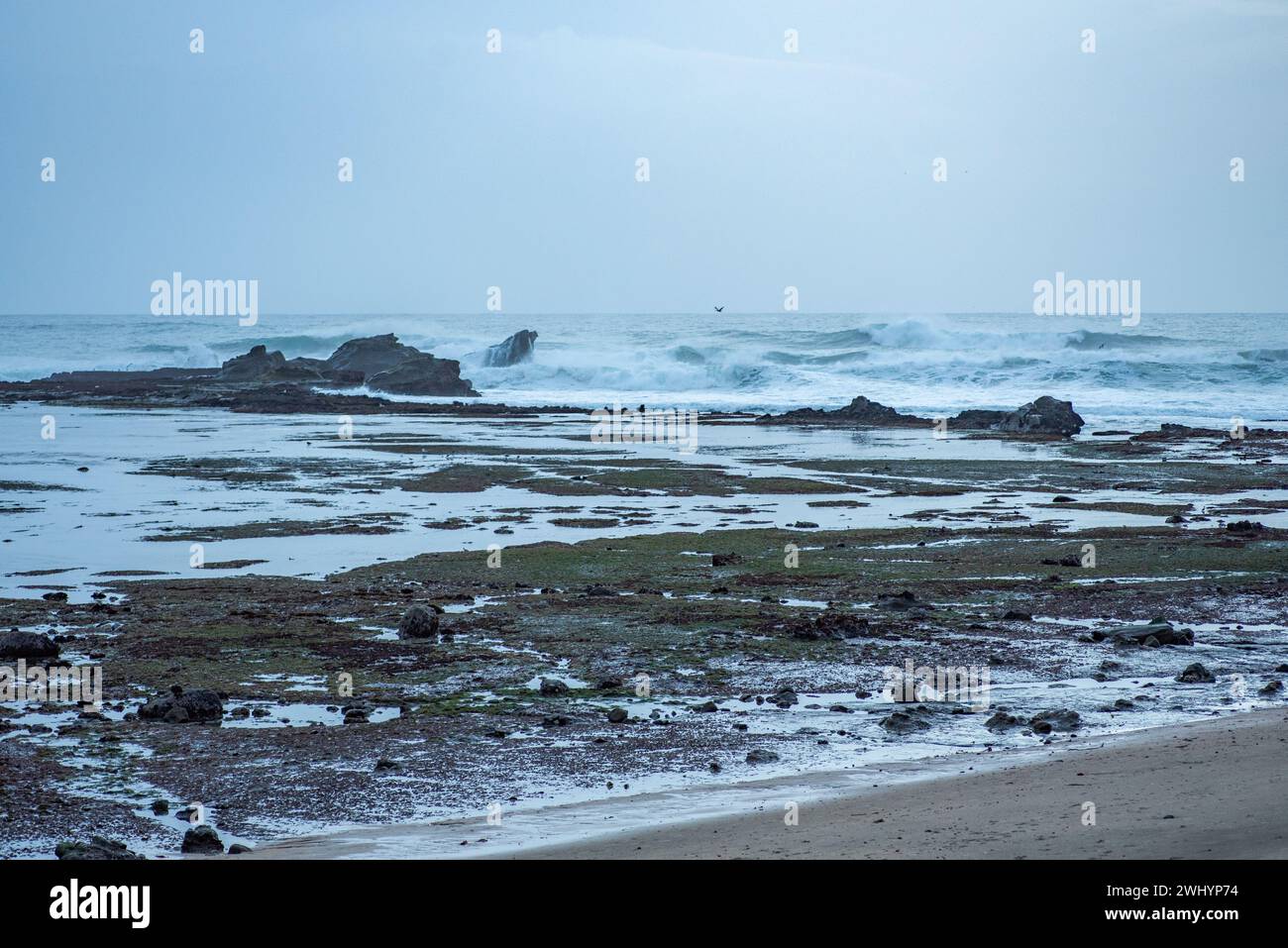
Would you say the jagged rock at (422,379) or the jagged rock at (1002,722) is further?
the jagged rock at (422,379)

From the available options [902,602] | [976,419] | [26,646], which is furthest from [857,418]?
[26,646]

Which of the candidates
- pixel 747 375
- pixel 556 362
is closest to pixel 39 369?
pixel 556 362

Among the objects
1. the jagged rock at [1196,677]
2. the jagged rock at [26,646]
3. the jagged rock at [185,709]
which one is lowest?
the jagged rock at [1196,677]

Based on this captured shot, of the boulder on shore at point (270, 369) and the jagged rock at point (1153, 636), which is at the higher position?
the boulder on shore at point (270, 369)

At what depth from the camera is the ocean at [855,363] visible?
266 feet

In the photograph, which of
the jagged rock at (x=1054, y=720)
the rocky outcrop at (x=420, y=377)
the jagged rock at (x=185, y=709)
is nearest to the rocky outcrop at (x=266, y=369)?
the rocky outcrop at (x=420, y=377)

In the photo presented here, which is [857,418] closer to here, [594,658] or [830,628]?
[830,628]

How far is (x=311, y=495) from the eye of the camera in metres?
32.0

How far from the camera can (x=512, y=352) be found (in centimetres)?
11281

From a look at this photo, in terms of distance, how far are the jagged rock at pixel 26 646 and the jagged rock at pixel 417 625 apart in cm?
386

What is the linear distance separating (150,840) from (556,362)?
335 ft

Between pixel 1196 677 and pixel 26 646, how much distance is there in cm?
1256

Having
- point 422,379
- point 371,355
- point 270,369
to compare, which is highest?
point 371,355

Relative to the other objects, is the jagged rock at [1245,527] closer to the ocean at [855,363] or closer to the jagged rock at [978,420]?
the jagged rock at [978,420]
